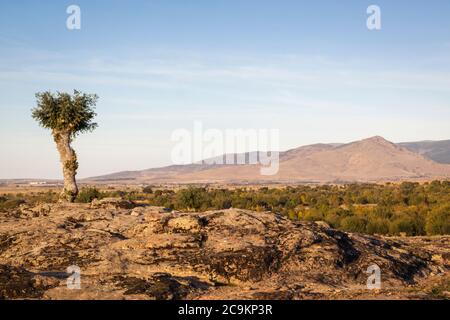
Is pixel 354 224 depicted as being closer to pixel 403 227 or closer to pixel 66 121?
pixel 403 227

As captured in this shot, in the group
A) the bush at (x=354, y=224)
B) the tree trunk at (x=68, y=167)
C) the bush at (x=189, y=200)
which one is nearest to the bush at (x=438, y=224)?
the bush at (x=354, y=224)

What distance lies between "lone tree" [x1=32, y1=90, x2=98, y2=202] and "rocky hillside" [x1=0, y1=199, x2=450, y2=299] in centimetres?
602

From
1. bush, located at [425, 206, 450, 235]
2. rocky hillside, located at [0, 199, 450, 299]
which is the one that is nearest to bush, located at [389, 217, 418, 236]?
bush, located at [425, 206, 450, 235]

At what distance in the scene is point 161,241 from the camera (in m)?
17.2

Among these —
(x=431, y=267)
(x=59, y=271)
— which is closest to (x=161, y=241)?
(x=59, y=271)

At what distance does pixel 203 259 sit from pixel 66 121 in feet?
46.8

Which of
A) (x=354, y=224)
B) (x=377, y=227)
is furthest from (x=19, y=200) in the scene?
(x=377, y=227)

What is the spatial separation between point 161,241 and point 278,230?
4.10 metres

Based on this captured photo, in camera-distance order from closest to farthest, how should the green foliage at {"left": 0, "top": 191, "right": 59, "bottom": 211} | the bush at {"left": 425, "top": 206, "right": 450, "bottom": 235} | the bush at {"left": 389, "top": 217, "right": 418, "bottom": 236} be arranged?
1. the bush at {"left": 425, "top": 206, "right": 450, "bottom": 235}
2. the bush at {"left": 389, "top": 217, "right": 418, "bottom": 236}
3. the green foliage at {"left": 0, "top": 191, "right": 59, "bottom": 211}

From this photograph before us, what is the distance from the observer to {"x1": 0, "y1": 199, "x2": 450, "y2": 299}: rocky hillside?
519 inches

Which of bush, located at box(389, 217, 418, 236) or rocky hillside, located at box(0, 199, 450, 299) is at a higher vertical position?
rocky hillside, located at box(0, 199, 450, 299)

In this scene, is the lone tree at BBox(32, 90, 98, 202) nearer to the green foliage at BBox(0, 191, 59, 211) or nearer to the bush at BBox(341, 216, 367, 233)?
the green foliage at BBox(0, 191, 59, 211)

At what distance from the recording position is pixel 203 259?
15.9m

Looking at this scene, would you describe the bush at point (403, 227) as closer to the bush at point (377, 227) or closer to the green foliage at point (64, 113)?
Result: the bush at point (377, 227)
